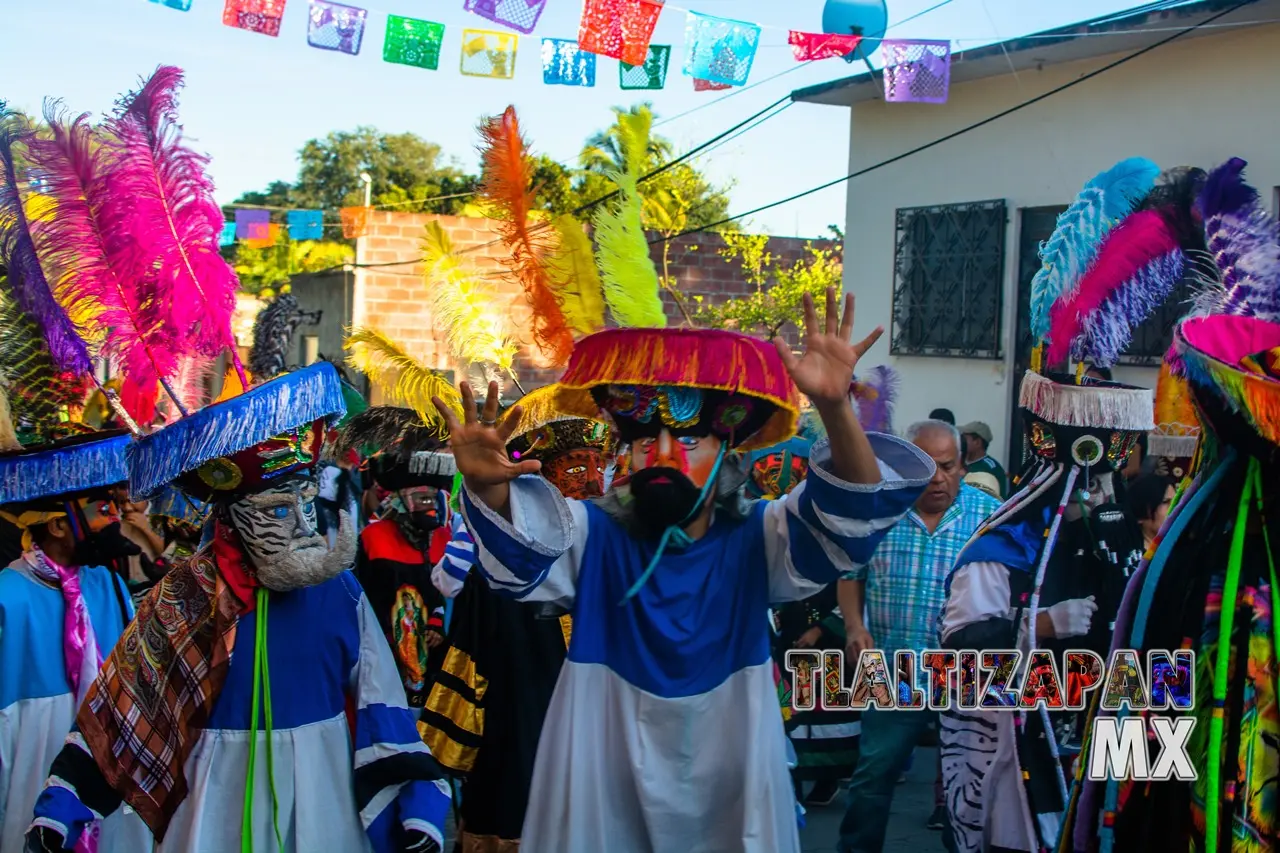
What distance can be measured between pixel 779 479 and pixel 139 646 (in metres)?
4.24

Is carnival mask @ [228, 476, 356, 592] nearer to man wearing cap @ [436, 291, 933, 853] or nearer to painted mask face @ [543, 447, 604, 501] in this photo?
man wearing cap @ [436, 291, 933, 853]

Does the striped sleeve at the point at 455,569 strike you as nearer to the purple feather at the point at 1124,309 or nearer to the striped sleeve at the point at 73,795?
the striped sleeve at the point at 73,795

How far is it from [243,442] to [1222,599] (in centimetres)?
241

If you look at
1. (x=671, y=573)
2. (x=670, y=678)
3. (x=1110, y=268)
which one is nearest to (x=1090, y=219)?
(x=1110, y=268)

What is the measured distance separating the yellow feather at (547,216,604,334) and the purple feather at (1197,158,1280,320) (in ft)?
5.30

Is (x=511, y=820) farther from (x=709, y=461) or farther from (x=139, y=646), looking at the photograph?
(x=709, y=461)

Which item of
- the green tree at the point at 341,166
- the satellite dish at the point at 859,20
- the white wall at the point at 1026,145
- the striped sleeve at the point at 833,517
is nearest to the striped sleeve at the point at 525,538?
the striped sleeve at the point at 833,517

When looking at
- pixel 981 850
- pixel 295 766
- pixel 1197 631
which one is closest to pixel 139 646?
pixel 295 766

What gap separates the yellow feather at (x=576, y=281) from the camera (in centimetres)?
373

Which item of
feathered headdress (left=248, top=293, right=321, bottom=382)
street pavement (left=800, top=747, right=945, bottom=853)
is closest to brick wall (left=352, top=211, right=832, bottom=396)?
street pavement (left=800, top=747, right=945, bottom=853)

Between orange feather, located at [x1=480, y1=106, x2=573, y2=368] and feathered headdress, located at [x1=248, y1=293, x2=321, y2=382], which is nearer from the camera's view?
orange feather, located at [x1=480, y1=106, x2=573, y2=368]

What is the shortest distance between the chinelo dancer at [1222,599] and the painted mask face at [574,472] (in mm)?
2691

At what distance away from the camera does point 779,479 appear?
23.9 ft

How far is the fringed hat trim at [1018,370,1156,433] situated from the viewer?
4.77m
